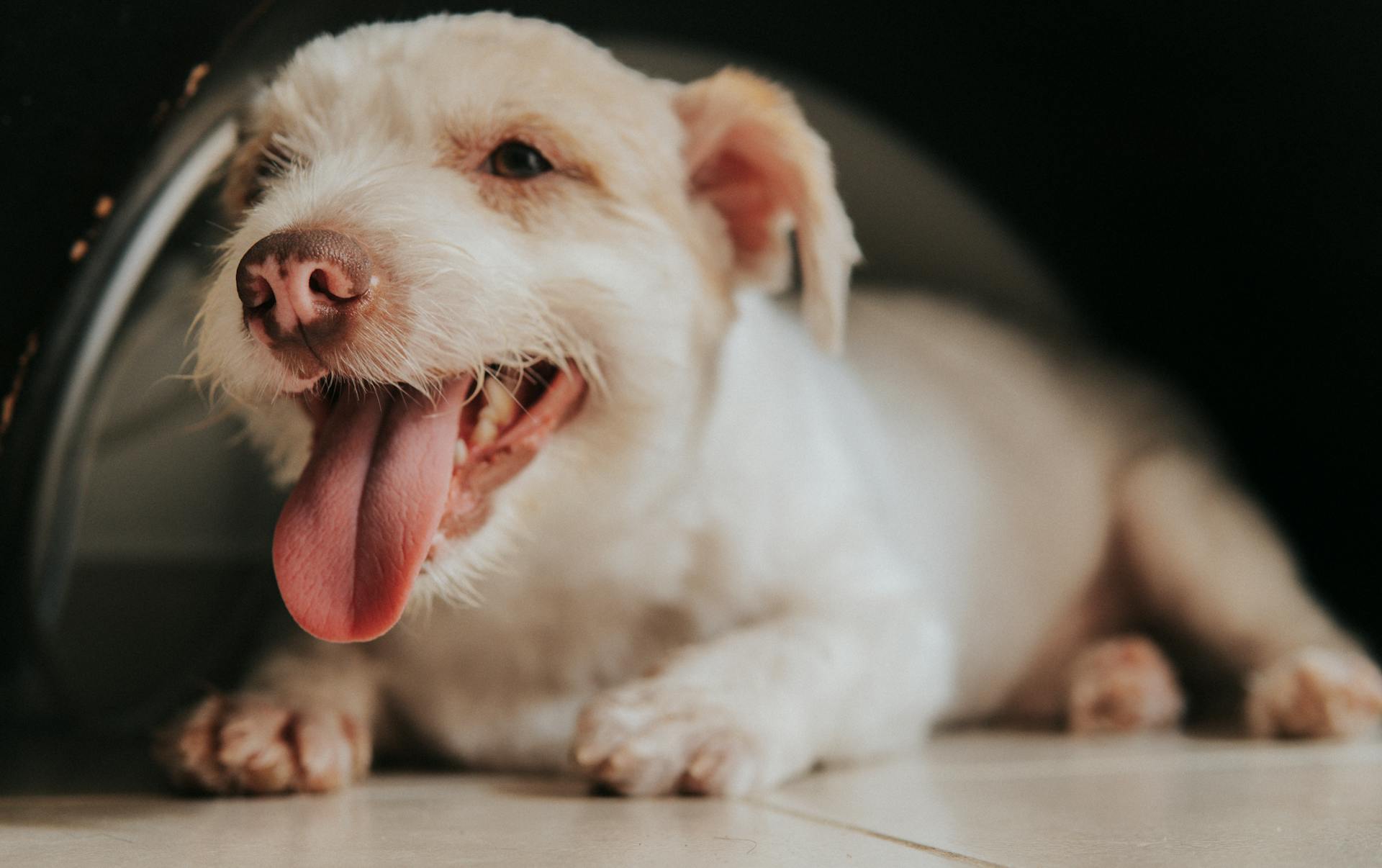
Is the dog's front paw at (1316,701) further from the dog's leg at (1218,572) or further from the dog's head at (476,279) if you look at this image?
the dog's head at (476,279)

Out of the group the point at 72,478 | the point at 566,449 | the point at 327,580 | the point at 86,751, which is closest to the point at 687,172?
the point at 566,449

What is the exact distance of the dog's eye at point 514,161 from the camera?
1817 mm

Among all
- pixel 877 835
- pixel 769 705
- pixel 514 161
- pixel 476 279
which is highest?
pixel 514 161

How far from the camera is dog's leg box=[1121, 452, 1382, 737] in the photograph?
2963mm

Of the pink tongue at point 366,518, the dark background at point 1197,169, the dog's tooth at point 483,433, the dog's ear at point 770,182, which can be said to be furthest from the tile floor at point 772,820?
the dark background at point 1197,169

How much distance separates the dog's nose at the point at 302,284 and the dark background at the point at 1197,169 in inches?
31.7

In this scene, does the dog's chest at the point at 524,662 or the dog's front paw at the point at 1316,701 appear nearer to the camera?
the dog's chest at the point at 524,662

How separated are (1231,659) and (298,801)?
2.16 metres

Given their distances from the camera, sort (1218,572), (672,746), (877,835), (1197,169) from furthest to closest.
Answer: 1. (1197,169)
2. (1218,572)
3. (672,746)
4. (877,835)

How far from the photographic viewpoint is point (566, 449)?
6.21ft

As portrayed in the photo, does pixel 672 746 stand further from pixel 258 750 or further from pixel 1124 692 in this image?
pixel 1124 692

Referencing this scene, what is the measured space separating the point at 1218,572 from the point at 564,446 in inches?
72.3

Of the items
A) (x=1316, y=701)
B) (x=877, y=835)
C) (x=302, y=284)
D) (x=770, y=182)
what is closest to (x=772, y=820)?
(x=877, y=835)

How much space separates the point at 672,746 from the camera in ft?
5.74
